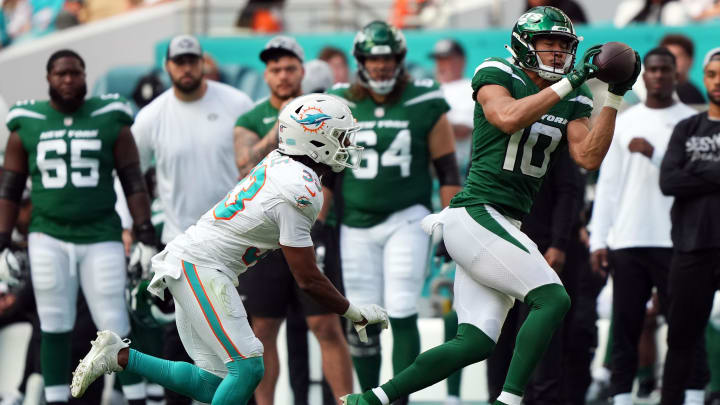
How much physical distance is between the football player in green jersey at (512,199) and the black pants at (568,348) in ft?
4.13

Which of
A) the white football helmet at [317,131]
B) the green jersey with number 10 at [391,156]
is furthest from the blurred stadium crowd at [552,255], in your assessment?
the white football helmet at [317,131]

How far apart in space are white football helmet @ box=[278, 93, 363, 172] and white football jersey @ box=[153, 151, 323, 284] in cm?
8

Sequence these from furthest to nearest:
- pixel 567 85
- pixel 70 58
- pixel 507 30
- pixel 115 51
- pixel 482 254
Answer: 1. pixel 115 51
2. pixel 507 30
3. pixel 70 58
4. pixel 482 254
5. pixel 567 85

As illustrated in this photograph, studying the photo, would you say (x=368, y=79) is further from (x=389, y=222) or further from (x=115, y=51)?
(x=115, y=51)

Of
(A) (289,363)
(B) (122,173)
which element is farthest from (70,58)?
(A) (289,363)

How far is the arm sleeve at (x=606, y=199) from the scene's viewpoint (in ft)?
24.6

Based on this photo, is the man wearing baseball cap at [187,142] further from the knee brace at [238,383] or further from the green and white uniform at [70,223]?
the knee brace at [238,383]

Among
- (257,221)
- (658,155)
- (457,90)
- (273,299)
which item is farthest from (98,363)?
(457,90)

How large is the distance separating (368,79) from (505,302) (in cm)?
196

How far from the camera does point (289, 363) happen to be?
7789mm

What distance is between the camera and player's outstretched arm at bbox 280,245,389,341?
17.7ft

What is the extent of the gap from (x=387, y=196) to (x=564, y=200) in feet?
3.04

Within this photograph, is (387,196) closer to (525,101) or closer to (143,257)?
(143,257)

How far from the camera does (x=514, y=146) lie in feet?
17.9
